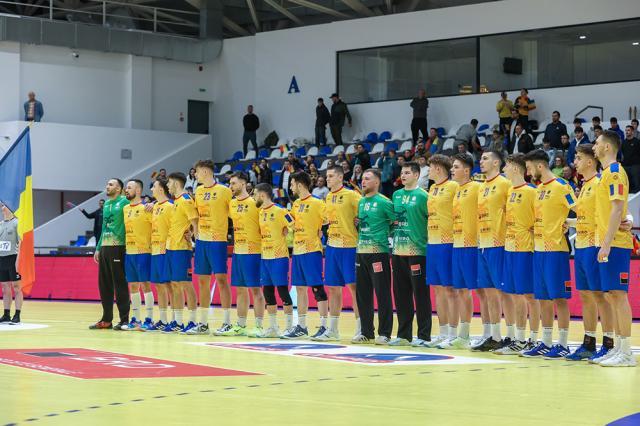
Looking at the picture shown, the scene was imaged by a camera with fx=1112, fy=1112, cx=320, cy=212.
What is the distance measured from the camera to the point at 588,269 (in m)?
12.2

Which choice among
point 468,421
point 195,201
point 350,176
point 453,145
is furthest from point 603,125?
point 468,421

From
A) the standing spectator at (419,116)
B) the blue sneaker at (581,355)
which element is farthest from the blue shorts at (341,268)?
the standing spectator at (419,116)

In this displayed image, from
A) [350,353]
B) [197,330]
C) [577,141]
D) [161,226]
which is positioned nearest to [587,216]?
[350,353]

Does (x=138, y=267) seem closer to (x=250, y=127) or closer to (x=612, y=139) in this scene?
(x=612, y=139)

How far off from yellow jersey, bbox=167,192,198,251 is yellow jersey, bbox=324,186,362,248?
2.54 meters

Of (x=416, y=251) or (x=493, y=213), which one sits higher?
(x=493, y=213)

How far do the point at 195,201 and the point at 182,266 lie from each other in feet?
3.37

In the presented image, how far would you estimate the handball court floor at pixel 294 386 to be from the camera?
8102 millimetres

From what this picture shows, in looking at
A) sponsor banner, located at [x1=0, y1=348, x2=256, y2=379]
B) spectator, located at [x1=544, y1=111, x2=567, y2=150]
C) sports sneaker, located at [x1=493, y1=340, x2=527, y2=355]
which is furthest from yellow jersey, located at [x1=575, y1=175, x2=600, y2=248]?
spectator, located at [x1=544, y1=111, x2=567, y2=150]

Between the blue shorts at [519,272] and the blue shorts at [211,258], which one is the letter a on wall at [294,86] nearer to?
the blue shorts at [211,258]

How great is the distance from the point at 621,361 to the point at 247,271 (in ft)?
21.2

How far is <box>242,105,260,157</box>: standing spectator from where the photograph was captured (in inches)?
1516

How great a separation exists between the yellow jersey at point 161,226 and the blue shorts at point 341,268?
318 cm

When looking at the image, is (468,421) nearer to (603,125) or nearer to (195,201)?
(195,201)
